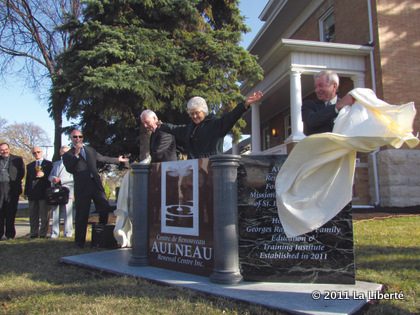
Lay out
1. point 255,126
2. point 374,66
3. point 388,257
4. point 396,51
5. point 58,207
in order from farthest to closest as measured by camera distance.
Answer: point 255,126, point 374,66, point 396,51, point 58,207, point 388,257

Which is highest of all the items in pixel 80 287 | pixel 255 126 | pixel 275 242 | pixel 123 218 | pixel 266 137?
pixel 266 137

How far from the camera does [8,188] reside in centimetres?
795

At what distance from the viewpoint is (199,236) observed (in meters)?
4.00

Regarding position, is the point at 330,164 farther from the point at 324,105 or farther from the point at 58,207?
the point at 58,207

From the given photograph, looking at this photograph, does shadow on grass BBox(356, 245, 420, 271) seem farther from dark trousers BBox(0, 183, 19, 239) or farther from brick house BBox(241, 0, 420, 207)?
dark trousers BBox(0, 183, 19, 239)

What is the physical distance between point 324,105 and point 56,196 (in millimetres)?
5761

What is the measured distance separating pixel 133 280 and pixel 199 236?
0.80 metres

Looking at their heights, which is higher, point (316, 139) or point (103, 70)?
point (103, 70)

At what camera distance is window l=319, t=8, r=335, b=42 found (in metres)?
15.5

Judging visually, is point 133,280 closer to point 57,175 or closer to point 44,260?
point 44,260

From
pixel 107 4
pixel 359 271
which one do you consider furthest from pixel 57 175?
pixel 359 271

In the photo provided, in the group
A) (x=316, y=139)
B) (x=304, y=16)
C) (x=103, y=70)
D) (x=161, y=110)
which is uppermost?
(x=304, y=16)

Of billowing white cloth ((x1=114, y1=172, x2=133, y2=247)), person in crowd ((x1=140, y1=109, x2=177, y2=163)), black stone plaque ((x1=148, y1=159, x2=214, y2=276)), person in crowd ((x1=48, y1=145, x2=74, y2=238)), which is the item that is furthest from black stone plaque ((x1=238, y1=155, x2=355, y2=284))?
person in crowd ((x1=48, y1=145, x2=74, y2=238))

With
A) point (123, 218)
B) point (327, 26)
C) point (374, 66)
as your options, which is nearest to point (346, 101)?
point (123, 218)
